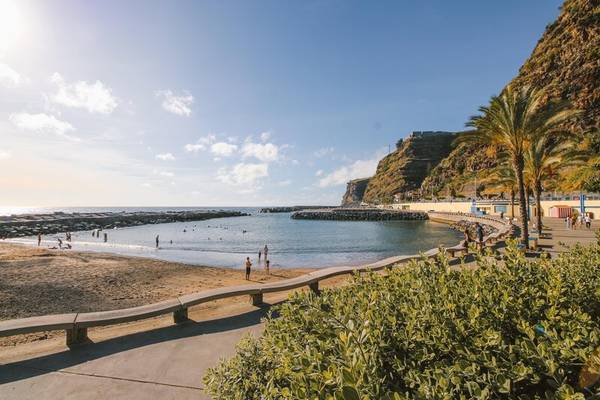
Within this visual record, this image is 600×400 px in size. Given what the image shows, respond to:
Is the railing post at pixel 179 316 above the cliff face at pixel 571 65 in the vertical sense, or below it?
below

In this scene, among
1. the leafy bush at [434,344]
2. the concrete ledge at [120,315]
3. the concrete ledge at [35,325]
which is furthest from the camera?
the concrete ledge at [120,315]

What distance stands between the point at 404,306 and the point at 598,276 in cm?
285

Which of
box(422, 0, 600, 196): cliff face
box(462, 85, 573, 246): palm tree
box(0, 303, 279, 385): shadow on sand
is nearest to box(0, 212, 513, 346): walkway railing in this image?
box(0, 303, 279, 385): shadow on sand

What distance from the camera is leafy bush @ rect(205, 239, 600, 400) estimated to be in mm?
1760

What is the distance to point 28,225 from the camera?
6844 centimetres

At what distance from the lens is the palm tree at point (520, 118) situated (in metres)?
16.4

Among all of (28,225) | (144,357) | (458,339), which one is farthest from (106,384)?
(28,225)

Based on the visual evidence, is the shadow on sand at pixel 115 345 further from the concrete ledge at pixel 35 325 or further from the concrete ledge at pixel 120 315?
the concrete ledge at pixel 35 325

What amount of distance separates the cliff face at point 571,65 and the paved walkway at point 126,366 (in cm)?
4966

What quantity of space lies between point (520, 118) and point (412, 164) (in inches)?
5210

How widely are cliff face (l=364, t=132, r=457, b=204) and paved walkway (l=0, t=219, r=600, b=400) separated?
5227 inches

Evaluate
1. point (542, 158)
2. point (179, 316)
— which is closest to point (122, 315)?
point (179, 316)

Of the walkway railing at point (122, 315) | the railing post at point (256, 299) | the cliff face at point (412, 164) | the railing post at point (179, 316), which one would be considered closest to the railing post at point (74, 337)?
the walkway railing at point (122, 315)

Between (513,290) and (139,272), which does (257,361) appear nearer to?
(513,290)
